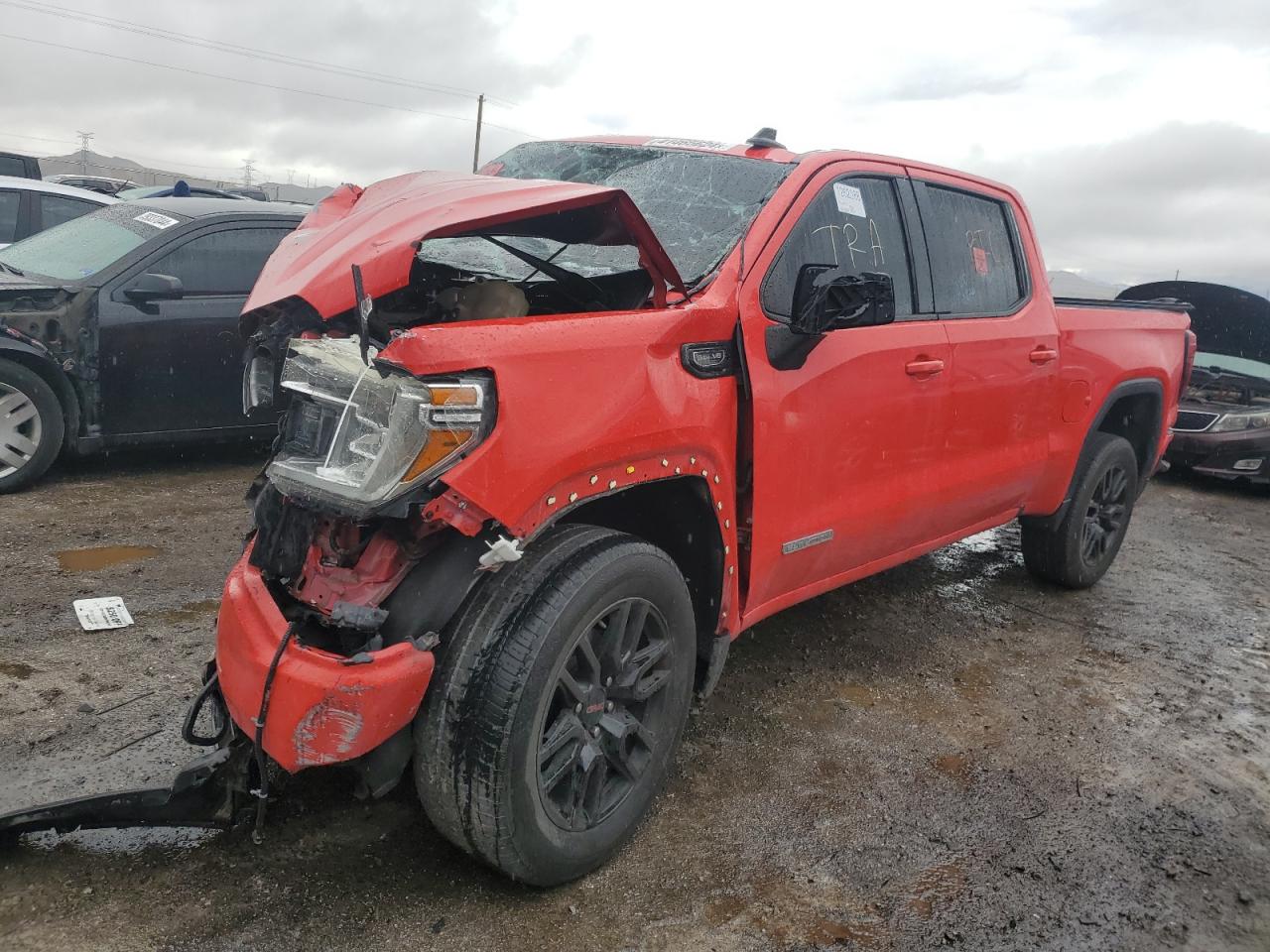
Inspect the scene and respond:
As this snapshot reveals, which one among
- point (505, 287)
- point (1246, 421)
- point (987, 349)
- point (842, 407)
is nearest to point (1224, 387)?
point (1246, 421)

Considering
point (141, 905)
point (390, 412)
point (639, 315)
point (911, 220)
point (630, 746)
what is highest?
point (911, 220)

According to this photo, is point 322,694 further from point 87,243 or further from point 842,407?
point 87,243

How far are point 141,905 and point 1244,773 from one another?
3460mm

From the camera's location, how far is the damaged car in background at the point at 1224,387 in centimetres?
821

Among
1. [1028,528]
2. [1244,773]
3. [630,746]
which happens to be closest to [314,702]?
[630,746]

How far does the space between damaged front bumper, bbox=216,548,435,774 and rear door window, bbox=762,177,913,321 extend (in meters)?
1.48

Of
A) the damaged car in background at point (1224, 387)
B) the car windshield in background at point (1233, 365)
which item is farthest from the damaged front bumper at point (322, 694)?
the car windshield in background at point (1233, 365)

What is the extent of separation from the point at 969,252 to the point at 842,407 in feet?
4.30

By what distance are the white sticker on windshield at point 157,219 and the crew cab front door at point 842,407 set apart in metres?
4.33

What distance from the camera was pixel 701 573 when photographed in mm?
2809

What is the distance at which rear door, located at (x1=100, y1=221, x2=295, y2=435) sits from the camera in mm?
5441

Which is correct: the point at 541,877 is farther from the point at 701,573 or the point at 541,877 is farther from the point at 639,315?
the point at 639,315

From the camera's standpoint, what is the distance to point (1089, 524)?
5.02 m

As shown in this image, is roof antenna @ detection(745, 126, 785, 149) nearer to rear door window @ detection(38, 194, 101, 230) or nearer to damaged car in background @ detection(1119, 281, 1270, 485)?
damaged car in background @ detection(1119, 281, 1270, 485)
